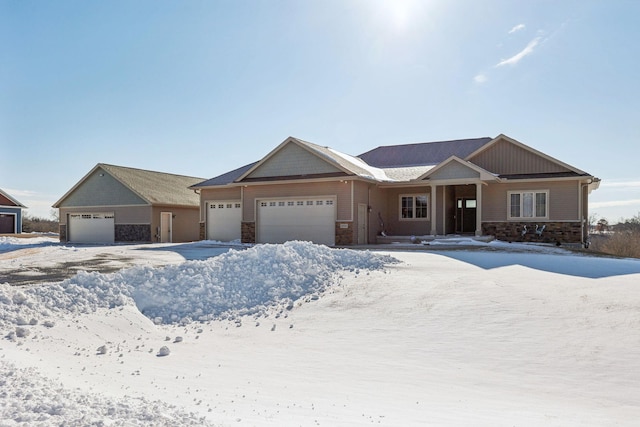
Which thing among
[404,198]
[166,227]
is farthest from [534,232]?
[166,227]

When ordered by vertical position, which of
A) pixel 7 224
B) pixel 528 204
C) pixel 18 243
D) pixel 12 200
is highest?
pixel 12 200

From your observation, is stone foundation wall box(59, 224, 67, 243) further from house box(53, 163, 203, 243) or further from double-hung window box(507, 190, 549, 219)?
double-hung window box(507, 190, 549, 219)

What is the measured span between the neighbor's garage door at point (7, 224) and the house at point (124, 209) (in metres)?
11.0

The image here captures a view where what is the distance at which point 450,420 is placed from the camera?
164 inches

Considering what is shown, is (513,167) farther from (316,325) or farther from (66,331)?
(66,331)

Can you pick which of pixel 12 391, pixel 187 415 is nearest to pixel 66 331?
pixel 12 391

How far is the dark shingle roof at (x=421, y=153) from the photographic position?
25.5 meters

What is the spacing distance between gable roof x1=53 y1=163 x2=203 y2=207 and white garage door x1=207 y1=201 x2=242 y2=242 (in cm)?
418

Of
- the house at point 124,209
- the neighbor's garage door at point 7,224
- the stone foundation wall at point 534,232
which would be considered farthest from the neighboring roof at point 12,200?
the stone foundation wall at point 534,232

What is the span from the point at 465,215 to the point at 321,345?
17746 mm

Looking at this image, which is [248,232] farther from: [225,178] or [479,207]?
[479,207]

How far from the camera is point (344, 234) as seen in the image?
2022 cm

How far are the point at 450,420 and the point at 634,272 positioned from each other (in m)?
8.56

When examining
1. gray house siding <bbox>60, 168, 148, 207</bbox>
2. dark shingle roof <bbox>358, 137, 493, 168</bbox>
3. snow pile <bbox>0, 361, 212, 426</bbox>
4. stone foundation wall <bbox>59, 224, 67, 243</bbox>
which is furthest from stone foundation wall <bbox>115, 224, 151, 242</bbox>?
snow pile <bbox>0, 361, 212, 426</bbox>
